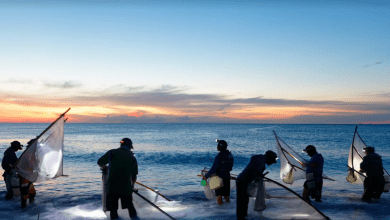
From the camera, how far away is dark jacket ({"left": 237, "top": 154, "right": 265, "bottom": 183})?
5.89 m

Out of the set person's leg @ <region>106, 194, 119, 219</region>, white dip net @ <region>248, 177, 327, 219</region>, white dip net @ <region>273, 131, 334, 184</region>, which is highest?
white dip net @ <region>273, 131, 334, 184</region>

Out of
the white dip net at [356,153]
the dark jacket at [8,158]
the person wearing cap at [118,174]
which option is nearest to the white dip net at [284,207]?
the person wearing cap at [118,174]

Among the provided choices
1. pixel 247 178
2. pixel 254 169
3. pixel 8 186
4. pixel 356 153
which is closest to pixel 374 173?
pixel 356 153

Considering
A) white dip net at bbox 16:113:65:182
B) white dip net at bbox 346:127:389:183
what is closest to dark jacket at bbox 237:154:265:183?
white dip net at bbox 346:127:389:183

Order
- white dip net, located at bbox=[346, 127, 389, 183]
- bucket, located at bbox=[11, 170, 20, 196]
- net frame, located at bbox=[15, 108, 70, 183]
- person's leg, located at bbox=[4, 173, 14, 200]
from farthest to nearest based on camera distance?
white dip net, located at bbox=[346, 127, 389, 183]
person's leg, located at bbox=[4, 173, 14, 200]
bucket, located at bbox=[11, 170, 20, 196]
net frame, located at bbox=[15, 108, 70, 183]

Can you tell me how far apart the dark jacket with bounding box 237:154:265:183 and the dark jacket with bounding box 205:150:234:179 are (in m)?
1.37

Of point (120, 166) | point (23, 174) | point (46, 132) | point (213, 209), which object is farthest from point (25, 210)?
point (213, 209)

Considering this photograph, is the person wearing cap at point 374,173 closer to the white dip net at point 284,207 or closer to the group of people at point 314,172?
the group of people at point 314,172

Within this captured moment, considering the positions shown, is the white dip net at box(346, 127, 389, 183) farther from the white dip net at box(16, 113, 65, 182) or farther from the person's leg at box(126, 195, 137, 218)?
the white dip net at box(16, 113, 65, 182)

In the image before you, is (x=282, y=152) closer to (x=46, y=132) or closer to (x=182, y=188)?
(x=182, y=188)

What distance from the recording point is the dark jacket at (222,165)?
7.31 m

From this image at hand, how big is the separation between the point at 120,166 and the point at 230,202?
146 inches

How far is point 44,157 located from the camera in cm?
744

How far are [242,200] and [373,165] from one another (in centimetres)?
443
